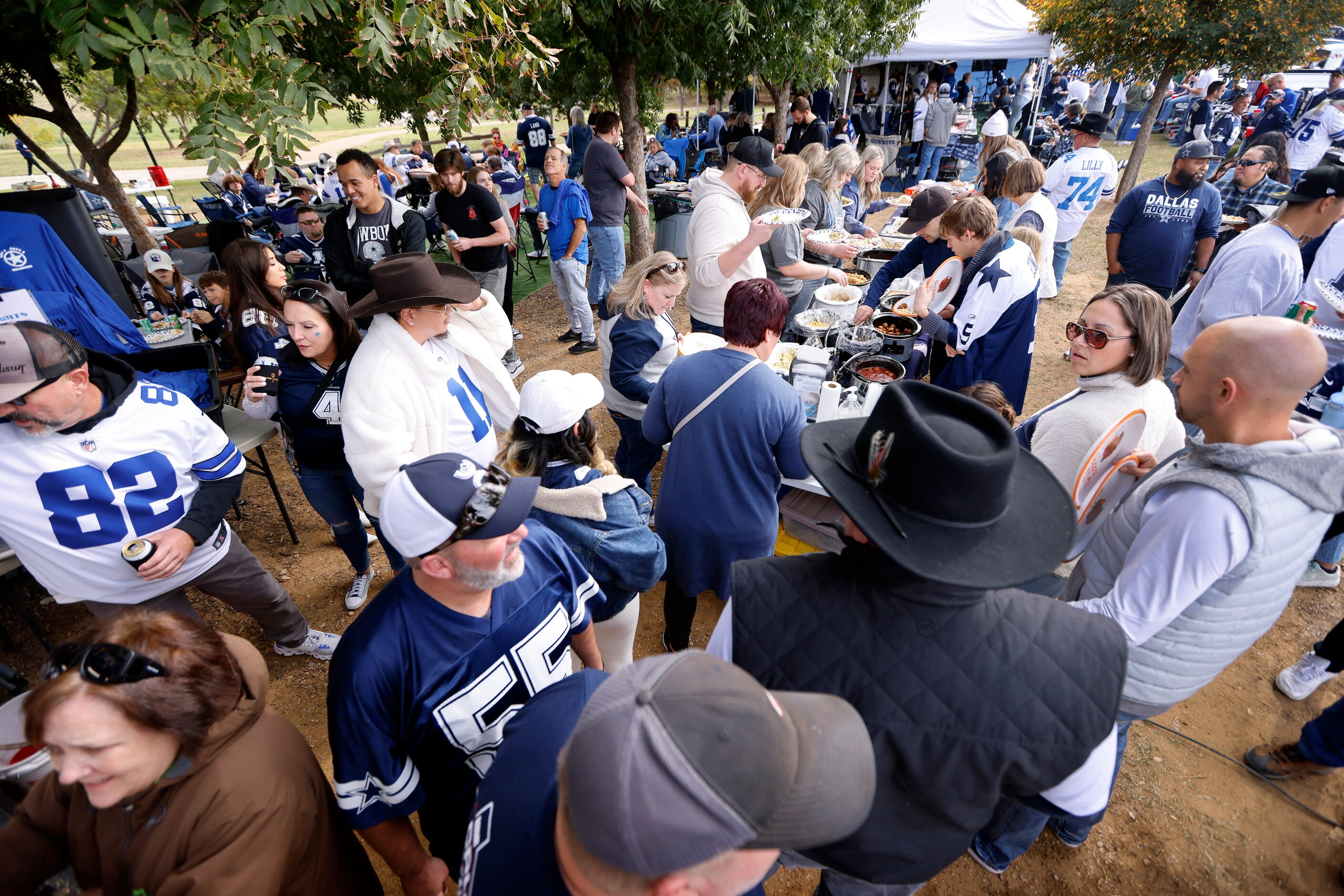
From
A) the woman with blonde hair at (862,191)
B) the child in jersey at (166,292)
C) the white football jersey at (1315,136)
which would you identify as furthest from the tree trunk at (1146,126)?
the child in jersey at (166,292)

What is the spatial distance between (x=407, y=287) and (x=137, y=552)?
1.50m

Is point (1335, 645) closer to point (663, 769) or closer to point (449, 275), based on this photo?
point (663, 769)

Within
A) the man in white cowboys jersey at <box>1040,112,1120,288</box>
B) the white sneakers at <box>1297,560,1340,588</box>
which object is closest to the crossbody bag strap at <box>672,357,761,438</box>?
the white sneakers at <box>1297,560,1340,588</box>

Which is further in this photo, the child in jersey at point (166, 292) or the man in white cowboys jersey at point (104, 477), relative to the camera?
the child in jersey at point (166, 292)

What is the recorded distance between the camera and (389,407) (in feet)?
8.76

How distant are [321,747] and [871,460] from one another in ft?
11.1

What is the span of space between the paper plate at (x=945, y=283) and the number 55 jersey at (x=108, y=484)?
4.24 metres

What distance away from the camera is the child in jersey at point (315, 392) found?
9.57 feet

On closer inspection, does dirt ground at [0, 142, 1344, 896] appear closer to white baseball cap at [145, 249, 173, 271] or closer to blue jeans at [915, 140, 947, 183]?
white baseball cap at [145, 249, 173, 271]

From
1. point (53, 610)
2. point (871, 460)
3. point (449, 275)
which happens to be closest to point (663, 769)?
point (871, 460)

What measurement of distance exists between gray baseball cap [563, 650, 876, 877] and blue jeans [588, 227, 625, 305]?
6.29 metres

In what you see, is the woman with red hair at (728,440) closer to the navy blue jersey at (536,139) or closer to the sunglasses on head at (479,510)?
the sunglasses on head at (479,510)

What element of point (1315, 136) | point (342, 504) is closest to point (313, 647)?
point (342, 504)

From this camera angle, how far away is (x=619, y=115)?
24.4 ft
